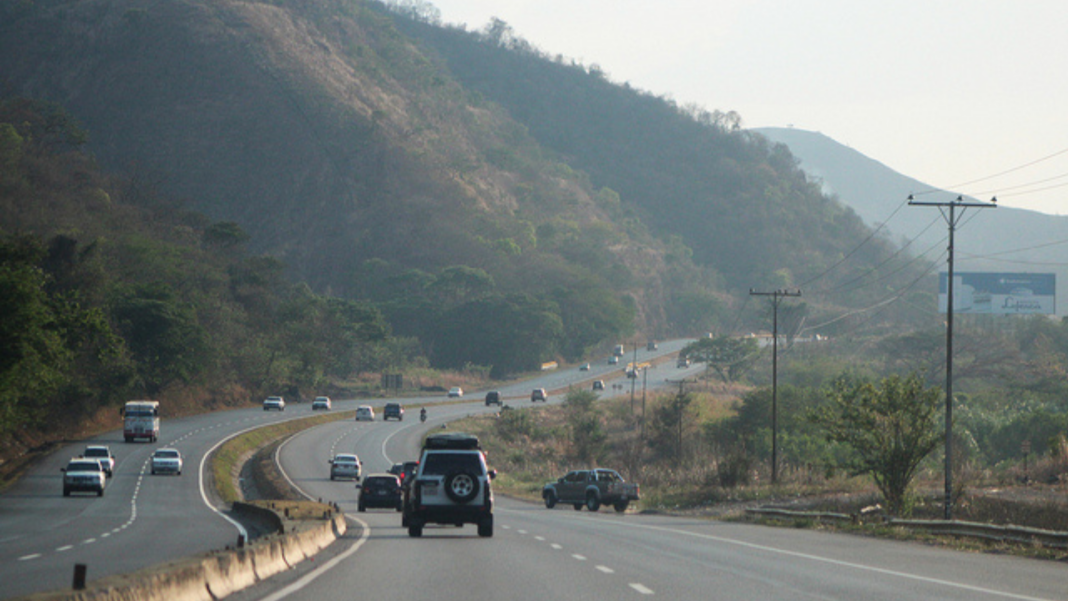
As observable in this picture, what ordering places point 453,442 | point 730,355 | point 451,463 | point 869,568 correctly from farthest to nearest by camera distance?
point 730,355 < point 453,442 < point 451,463 < point 869,568

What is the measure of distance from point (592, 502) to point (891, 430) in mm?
13944

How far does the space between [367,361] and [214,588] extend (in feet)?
438

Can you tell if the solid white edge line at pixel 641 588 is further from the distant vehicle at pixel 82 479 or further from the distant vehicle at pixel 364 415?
the distant vehicle at pixel 364 415

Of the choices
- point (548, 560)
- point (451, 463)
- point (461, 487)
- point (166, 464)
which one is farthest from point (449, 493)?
point (166, 464)

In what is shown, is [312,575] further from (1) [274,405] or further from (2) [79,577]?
(1) [274,405]

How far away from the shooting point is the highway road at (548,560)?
45.5 ft

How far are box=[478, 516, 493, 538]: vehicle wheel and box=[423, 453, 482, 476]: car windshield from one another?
103cm

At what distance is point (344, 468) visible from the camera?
64188 millimetres

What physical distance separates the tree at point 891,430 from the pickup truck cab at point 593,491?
33.3 feet

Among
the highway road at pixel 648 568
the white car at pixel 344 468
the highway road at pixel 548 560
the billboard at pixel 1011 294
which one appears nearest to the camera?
the highway road at pixel 648 568

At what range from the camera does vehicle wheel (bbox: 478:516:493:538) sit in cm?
2406

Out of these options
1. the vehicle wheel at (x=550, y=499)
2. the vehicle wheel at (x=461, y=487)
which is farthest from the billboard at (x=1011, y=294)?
the vehicle wheel at (x=461, y=487)

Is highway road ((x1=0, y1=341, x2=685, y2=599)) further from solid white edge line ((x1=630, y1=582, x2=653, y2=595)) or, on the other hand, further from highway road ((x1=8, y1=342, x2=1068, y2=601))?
solid white edge line ((x1=630, y1=582, x2=653, y2=595))

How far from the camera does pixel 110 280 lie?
325ft
